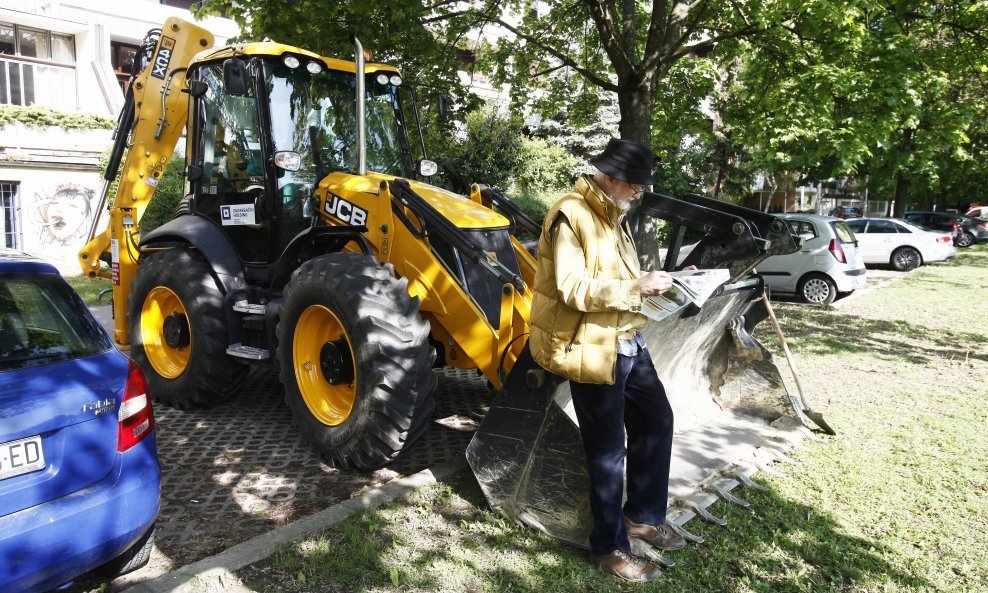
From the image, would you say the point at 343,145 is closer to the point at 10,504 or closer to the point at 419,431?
the point at 419,431

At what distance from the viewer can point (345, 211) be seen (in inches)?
206

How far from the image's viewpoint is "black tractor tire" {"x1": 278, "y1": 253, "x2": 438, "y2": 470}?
13.8ft

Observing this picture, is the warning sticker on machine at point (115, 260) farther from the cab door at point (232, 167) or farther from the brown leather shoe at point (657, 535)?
the brown leather shoe at point (657, 535)

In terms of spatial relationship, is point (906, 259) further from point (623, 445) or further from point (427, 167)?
point (623, 445)

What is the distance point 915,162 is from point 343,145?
2163 cm

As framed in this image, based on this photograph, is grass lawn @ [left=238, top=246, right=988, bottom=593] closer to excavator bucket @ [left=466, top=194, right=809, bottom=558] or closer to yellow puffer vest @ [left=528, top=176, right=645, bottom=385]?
excavator bucket @ [left=466, top=194, right=809, bottom=558]

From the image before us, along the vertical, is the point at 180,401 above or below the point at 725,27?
below

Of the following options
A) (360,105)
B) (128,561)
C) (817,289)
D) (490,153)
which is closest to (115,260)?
(360,105)

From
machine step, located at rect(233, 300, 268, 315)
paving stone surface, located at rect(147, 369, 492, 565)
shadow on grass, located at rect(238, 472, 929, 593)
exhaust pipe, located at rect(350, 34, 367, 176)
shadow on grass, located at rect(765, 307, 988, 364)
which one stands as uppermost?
exhaust pipe, located at rect(350, 34, 367, 176)

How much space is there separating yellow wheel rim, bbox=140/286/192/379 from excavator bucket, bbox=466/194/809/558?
3.17 metres

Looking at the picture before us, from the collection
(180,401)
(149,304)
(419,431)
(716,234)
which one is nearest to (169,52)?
(149,304)

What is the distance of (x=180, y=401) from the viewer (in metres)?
5.74

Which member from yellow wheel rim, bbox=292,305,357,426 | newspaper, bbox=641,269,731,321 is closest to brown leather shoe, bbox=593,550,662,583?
newspaper, bbox=641,269,731,321

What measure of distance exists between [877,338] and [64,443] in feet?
30.4
